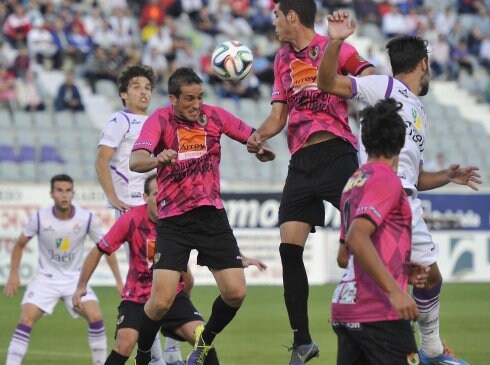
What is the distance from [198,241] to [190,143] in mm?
765

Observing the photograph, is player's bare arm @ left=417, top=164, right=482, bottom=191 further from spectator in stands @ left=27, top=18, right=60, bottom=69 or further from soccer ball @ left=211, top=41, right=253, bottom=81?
spectator in stands @ left=27, top=18, right=60, bottom=69

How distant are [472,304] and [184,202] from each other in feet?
32.3

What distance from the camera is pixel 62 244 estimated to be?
40.1 ft

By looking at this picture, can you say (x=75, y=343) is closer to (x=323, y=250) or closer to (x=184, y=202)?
(x=184, y=202)

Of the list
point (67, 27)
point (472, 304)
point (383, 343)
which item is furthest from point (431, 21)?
point (383, 343)

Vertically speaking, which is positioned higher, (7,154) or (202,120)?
(202,120)

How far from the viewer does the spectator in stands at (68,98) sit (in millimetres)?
24188

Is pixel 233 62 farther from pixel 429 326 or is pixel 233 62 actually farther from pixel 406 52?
pixel 429 326

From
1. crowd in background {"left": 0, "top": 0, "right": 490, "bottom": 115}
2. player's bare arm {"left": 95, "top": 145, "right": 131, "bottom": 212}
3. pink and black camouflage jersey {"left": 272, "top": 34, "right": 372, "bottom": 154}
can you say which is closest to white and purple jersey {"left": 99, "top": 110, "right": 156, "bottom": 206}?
player's bare arm {"left": 95, "top": 145, "right": 131, "bottom": 212}

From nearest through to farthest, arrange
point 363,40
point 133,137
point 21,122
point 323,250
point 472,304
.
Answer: point 133,137 < point 472,304 < point 323,250 < point 21,122 < point 363,40

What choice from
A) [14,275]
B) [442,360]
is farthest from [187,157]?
[14,275]

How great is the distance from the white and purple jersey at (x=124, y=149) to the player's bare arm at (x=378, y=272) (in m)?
4.84

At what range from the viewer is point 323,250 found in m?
20.9

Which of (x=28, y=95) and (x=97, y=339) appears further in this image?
(x=28, y=95)
